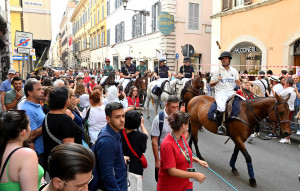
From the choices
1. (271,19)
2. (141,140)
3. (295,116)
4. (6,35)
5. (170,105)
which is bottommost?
(295,116)

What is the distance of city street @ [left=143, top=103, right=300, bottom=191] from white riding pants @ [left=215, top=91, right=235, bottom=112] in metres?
1.34

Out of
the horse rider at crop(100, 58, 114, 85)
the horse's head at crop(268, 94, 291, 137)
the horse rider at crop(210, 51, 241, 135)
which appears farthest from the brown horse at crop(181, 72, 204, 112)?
the horse rider at crop(100, 58, 114, 85)

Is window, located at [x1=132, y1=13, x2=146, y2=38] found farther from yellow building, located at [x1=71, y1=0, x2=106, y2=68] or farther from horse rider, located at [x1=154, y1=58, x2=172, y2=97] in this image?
horse rider, located at [x1=154, y1=58, x2=172, y2=97]

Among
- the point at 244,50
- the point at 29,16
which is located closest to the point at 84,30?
the point at 29,16

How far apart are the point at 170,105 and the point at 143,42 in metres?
22.2

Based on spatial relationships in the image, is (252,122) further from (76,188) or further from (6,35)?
(6,35)

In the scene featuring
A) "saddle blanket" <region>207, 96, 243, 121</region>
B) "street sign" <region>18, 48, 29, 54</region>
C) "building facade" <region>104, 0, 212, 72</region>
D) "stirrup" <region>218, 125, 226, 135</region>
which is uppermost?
"building facade" <region>104, 0, 212, 72</region>

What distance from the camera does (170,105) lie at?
3.66m

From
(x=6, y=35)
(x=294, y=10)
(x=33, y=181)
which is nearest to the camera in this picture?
(x=33, y=181)

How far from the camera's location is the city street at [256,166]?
492 cm

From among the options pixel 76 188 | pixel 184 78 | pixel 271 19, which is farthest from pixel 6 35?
pixel 271 19

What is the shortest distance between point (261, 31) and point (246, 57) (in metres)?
4.24

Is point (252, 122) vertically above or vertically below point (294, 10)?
below

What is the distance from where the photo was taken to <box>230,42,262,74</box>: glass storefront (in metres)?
16.5
